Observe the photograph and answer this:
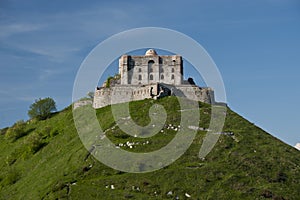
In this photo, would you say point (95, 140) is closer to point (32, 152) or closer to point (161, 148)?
point (161, 148)

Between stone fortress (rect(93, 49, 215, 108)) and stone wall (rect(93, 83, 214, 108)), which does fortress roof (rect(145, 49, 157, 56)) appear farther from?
stone wall (rect(93, 83, 214, 108))

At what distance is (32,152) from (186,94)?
34.6m

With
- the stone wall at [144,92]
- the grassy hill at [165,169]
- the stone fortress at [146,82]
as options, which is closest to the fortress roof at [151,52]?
the stone fortress at [146,82]

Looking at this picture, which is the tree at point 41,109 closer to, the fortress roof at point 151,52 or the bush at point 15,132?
the bush at point 15,132

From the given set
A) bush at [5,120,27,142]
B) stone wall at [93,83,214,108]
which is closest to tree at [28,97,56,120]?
bush at [5,120,27,142]

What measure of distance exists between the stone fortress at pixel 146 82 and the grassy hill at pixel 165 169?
12.3 ft

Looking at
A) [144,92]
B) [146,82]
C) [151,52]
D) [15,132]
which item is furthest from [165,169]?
[15,132]

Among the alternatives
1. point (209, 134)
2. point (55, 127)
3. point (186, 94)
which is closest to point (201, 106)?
point (186, 94)

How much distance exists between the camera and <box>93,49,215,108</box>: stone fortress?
118 meters

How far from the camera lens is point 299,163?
91125mm

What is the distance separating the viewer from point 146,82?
122 metres

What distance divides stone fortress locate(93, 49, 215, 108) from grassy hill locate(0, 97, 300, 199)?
3.75 m

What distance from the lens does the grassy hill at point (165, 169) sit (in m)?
79.7

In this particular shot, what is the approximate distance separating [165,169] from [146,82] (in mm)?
39613
